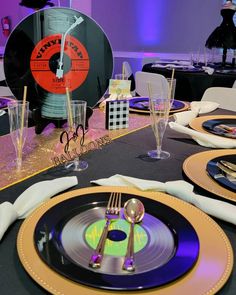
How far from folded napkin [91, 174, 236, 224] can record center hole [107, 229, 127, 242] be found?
16cm

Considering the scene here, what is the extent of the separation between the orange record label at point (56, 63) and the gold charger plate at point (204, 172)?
486mm

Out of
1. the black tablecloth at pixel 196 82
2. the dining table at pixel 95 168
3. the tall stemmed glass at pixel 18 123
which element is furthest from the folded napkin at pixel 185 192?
the black tablecloth at pixel 196 82

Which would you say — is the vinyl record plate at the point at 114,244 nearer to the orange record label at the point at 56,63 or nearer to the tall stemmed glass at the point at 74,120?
the tall stemmed glass at the point at 74,120

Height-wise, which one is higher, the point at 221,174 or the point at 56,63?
the point at 56,63

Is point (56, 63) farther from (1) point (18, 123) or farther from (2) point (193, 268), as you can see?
(2) point (193, 268)

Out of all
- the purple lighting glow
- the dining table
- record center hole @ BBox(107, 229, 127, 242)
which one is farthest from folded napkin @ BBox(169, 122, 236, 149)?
the purple lighting glow

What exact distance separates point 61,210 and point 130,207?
123 millimetres

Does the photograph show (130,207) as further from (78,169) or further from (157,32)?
(157,32)

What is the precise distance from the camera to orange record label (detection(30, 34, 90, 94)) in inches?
43.6

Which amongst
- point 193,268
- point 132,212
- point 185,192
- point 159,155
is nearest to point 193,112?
point 159,155

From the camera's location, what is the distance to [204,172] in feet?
2.80

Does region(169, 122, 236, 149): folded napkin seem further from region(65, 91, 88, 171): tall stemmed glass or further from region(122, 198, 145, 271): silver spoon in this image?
region(122, 198, 145, 271): silver spoon

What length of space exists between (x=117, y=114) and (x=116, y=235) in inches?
27.9

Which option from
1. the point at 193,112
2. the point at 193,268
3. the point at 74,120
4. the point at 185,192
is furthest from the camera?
the point at 193,112
